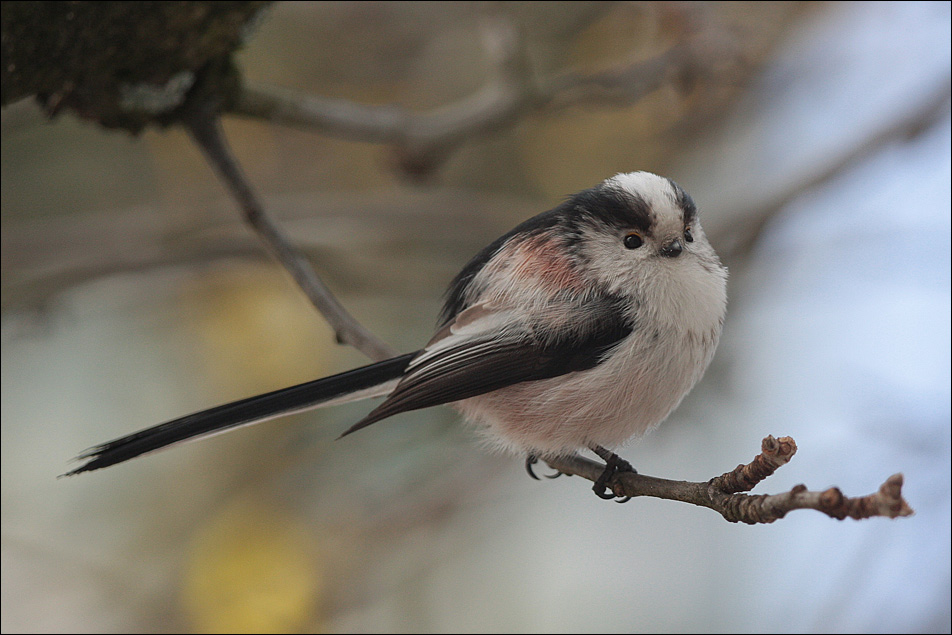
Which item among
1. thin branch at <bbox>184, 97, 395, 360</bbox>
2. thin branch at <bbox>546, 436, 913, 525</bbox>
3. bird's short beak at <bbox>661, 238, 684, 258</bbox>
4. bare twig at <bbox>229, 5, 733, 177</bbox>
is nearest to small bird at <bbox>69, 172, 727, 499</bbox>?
bird's short beak at <bbox>661, 238, 684, 258</bbox>

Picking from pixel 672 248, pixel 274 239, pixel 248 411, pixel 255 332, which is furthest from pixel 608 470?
pixel 255 332

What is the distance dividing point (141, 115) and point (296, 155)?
1.88 metres

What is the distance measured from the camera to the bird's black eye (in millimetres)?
1732

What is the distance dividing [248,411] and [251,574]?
59.0 inches

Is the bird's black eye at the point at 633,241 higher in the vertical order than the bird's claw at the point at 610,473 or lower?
higher

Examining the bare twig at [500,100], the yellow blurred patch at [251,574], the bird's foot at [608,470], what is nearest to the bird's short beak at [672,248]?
the bird's foot at [608,470]

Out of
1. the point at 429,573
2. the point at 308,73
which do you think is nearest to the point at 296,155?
the point at 308,73

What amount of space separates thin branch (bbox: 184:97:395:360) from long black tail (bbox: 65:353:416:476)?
122 mm

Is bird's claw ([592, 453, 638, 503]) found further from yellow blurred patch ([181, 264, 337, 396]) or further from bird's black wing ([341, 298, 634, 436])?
yellow blurred patch ([181, 264, 337, 396])

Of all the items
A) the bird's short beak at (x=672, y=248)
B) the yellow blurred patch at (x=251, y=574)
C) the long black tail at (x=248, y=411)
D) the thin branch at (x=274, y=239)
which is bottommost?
the yellow blurred patch at (x=251, y=574)

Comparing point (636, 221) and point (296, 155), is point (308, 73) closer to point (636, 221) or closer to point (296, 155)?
point (296, 155)

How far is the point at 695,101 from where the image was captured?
3.39 m

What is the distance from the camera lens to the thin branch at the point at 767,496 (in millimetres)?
954

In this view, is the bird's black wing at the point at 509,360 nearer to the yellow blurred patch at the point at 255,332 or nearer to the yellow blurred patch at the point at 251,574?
the yellow blurred patch at the point at 251,574
